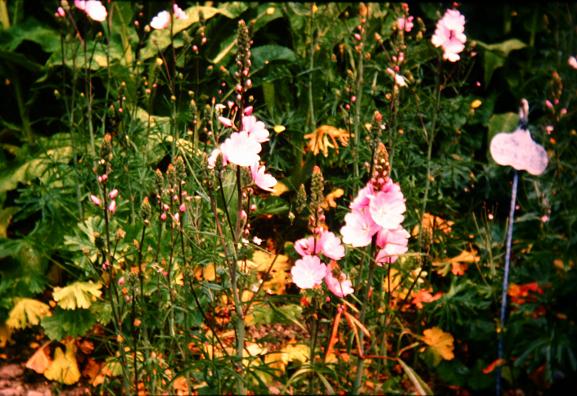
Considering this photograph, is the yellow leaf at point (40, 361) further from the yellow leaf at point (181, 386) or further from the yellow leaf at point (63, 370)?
the yellow leaf at point (181, 386)

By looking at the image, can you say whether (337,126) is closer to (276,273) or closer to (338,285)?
(276,273)

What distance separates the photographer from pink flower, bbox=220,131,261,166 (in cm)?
147

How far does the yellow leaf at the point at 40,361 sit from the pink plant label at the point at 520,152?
6.66 feet

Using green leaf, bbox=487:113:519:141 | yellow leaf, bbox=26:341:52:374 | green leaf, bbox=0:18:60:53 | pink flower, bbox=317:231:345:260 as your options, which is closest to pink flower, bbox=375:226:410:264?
pink flower, bbox=317:231:345:260

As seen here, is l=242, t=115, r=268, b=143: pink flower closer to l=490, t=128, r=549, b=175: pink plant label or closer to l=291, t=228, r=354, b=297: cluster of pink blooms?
l=291, t=228, r=354, b=297: cluster of pink blooms

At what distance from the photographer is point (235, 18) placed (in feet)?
12.6

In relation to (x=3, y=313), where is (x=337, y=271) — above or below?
above

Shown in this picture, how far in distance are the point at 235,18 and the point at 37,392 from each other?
237 centimetres

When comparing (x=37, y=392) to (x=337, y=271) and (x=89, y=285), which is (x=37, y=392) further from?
(x=337, y=271)

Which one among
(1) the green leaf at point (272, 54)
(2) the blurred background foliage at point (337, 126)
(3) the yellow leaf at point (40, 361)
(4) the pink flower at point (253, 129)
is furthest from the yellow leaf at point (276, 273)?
(1) the green leaf at point (272, 54)

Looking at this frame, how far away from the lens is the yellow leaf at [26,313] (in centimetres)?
278

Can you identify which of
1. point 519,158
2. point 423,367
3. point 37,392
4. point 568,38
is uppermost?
point 568,38

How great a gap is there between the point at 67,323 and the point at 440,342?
5.19ft

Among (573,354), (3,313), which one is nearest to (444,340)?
(573,354)
